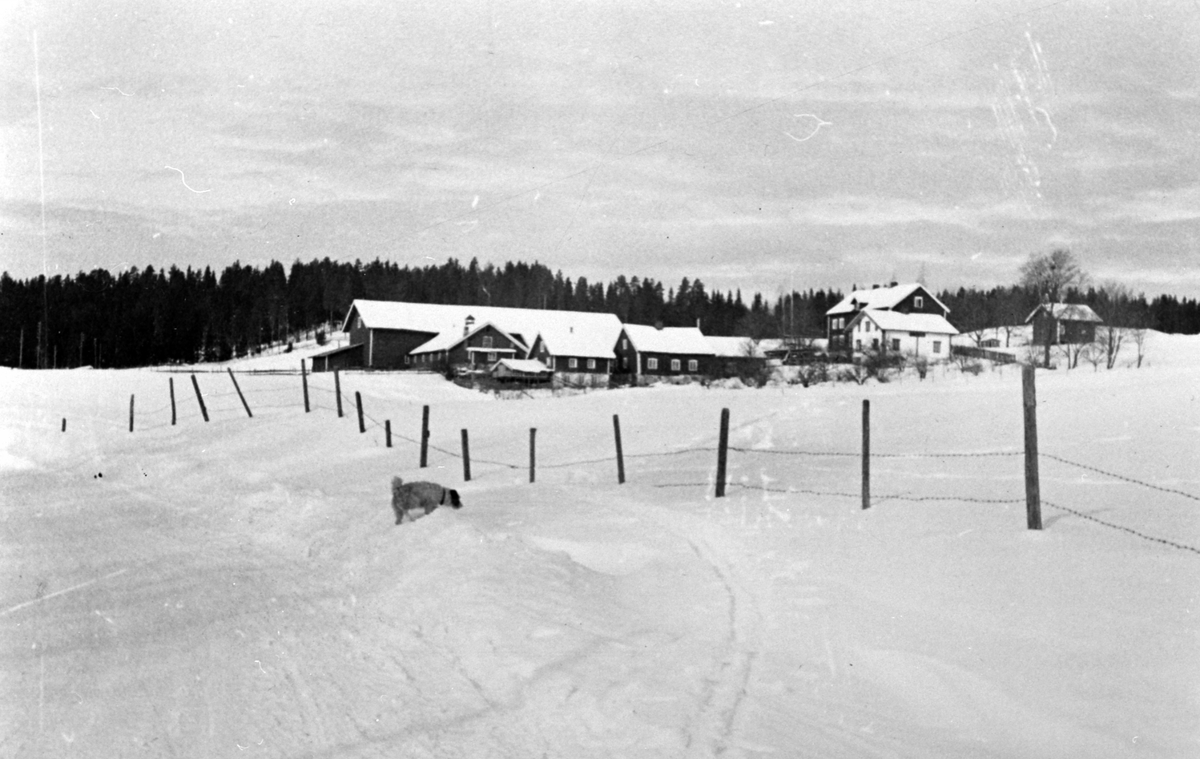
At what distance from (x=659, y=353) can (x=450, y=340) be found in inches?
689

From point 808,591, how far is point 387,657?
407 centimetres

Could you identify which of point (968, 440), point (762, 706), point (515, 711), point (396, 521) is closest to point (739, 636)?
point (762, 706)

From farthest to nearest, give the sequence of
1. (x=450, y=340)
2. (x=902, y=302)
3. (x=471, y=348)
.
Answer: (x=902, y=302)
(x=450, y=340)
(x=471, y=348)

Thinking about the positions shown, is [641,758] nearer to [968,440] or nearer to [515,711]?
[515,711]

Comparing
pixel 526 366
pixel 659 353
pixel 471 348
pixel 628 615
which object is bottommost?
pixel 628 615

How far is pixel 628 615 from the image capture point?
755cm

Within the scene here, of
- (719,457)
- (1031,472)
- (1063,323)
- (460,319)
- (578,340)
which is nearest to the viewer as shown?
(1031,472)

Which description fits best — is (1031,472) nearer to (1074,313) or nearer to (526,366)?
(526,366)

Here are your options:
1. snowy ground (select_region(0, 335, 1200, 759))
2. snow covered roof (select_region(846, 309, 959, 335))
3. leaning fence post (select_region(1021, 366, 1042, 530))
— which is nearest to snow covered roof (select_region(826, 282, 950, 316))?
snow covered roof (select_region(846, 309, 959, 335))

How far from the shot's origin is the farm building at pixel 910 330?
74500 mm

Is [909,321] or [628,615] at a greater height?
[909,321]

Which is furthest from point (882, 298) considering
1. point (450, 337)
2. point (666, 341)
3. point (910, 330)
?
point (450, 337)

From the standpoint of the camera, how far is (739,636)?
6848mm

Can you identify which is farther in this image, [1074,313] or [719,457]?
[1074,313]
